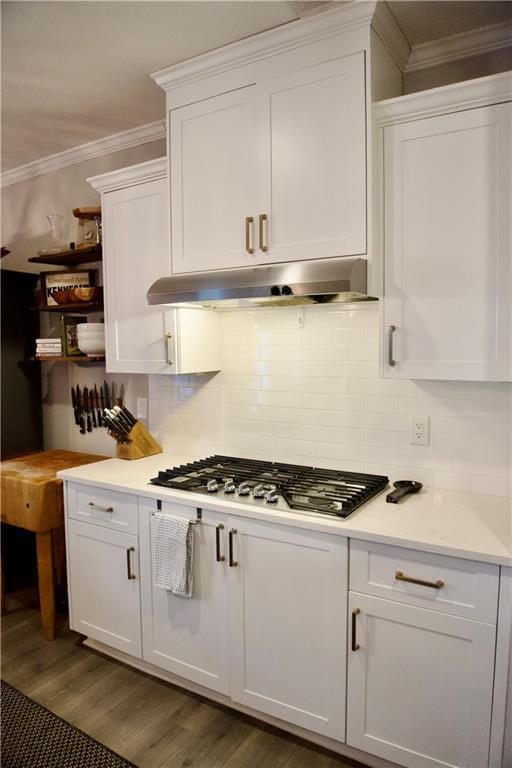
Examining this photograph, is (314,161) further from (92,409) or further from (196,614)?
(92,409)

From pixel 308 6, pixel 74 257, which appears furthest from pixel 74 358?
pixel 308 6

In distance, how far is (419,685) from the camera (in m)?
1.63

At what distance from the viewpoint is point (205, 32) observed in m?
1.97

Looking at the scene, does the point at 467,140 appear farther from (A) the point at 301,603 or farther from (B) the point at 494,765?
(B) the point at 494,765

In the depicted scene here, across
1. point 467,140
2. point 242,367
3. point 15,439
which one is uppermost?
point 467,140

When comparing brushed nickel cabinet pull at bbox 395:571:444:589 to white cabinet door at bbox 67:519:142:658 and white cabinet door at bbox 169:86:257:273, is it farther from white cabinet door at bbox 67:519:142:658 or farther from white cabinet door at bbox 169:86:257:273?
white cabinet door at bbox 169:86:257:273

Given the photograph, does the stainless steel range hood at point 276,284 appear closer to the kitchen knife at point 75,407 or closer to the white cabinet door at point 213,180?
the white cabinet door at point 213,180

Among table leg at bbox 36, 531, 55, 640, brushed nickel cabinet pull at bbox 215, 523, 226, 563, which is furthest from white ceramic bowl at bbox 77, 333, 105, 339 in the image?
brushed nickel cabinet pull at bbox 215, 523, 226, 563

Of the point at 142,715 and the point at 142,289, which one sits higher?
the point at 142,289

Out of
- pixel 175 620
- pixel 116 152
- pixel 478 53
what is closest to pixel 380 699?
pixel 175 620

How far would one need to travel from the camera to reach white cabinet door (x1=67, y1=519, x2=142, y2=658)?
7.57ft

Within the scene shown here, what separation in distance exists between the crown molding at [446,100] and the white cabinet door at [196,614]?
5.33ft

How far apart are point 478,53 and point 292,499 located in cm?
192

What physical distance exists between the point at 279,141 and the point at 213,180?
0.34 m
